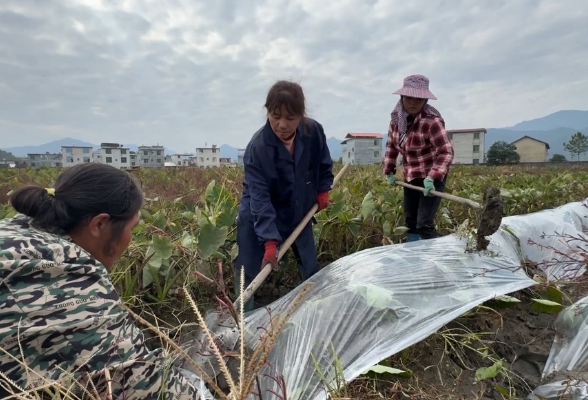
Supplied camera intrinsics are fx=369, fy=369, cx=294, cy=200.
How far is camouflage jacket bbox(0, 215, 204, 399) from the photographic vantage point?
2.82 feet

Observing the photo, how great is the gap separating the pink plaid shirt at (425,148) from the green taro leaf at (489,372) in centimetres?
135

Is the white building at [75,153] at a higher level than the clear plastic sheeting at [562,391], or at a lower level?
higher

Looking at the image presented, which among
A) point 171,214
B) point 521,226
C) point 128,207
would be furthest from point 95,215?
point 521,226

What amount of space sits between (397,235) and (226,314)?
5.40 ft

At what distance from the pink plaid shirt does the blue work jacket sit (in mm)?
809

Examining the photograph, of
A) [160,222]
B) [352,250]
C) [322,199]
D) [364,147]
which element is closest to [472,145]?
[364,147]

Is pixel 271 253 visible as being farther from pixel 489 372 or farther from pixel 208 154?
pixel 208 154

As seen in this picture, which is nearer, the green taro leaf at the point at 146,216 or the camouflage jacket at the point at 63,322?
the camouflage jacket at the point at 63,322

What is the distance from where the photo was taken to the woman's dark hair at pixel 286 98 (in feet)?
5.73

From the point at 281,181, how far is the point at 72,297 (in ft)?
4.14

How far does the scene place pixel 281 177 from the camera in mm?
2018

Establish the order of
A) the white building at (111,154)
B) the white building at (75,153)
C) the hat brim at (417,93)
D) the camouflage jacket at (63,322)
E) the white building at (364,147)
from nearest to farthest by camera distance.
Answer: the camouflage jacket at (63,322) → the hat brim at (417,93) → the white building at (364,147) → the white building at (111,154) → the white building at (75,153)

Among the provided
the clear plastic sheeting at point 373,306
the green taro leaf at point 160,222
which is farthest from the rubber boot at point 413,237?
the green taro leaf at point 160,222

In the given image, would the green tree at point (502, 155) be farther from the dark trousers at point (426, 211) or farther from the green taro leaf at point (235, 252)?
the green taro leaf at point (235, 252)
